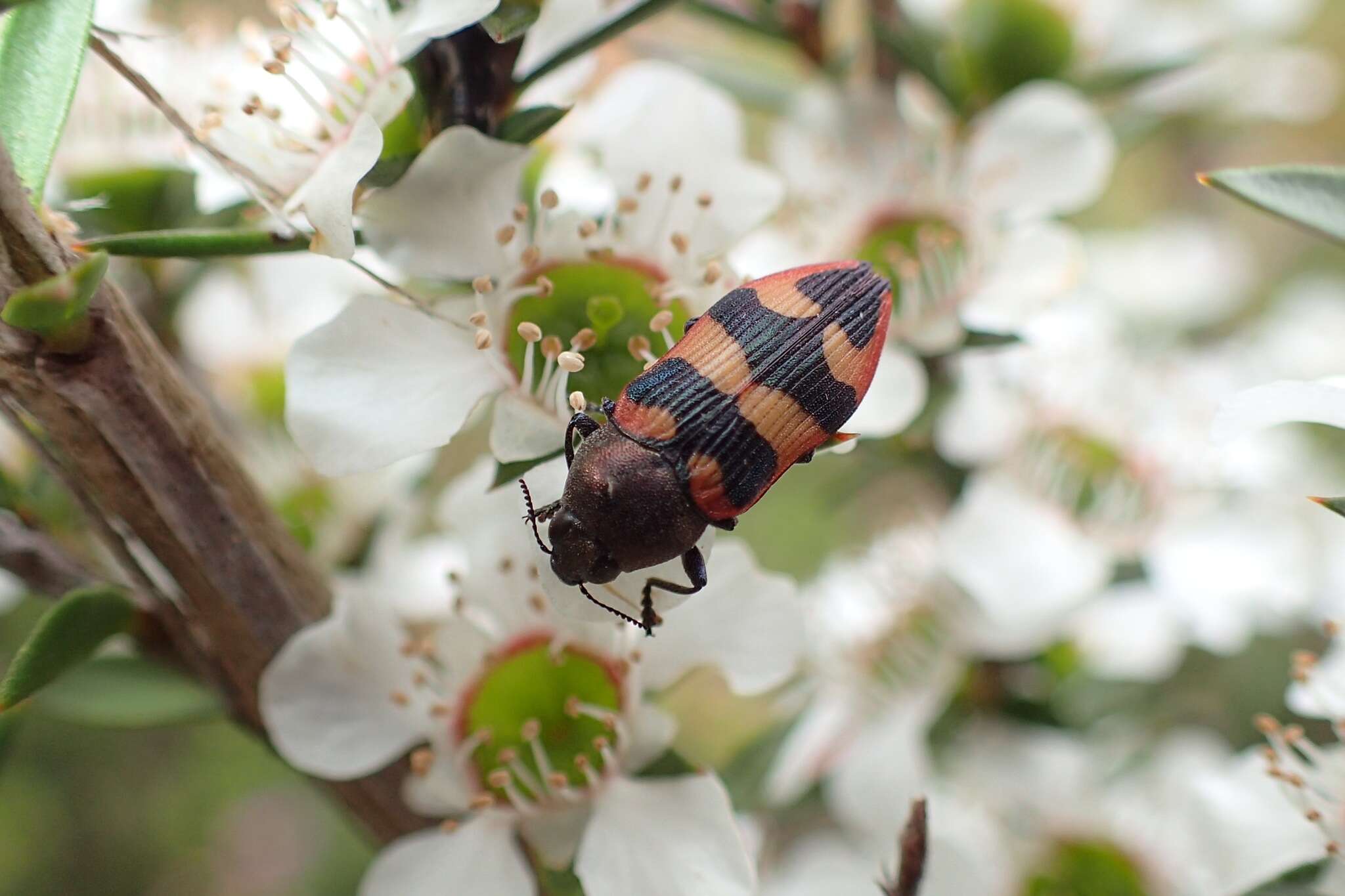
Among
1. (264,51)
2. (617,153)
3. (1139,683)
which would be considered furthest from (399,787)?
(1139,683)

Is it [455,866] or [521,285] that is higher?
[521,285]

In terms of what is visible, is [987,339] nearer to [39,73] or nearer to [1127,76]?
[1127,76]

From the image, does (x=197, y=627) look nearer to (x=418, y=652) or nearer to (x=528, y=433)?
(x=418, y=652)

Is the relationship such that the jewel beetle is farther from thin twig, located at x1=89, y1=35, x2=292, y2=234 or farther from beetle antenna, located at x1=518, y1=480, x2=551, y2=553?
thin twig, located at x1=89, y1=35, x2=292, y2=234

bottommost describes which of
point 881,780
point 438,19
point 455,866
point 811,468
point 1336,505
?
point 811,468

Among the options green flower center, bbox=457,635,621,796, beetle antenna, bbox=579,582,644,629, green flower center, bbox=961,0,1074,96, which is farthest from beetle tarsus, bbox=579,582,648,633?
green flower center, bbox=961,0,1074,96

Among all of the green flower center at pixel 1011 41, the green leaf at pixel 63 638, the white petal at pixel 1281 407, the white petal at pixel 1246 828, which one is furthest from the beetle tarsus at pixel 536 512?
the green flower center at pixel 1011 41

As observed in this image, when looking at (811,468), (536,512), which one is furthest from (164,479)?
(811,468)
